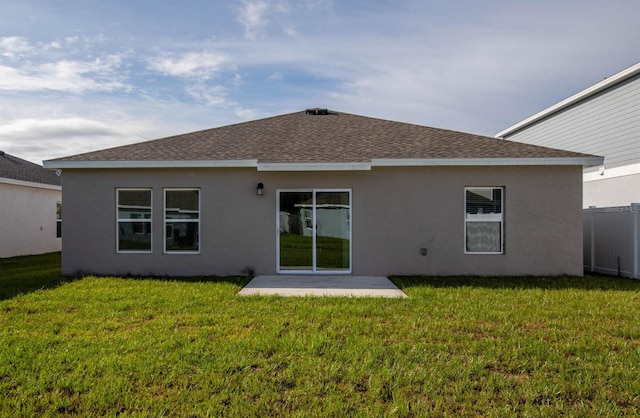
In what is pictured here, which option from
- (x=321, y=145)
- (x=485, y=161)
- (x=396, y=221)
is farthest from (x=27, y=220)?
(x=485, y=161)

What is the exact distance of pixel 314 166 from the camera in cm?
1100

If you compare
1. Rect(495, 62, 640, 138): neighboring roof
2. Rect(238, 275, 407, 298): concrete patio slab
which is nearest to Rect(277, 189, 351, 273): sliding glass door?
Rect(238, 275, 407, 298): concrete patio slab

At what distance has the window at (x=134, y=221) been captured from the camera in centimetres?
1176

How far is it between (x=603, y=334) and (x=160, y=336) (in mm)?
5981

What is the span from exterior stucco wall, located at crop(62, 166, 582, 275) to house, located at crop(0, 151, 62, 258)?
8870 millimetres

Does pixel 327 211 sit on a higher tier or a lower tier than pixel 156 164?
lower

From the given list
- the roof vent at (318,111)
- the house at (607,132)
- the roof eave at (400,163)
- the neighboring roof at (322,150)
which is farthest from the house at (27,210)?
the house at (607,132)

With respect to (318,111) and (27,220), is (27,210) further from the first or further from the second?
(318,111)

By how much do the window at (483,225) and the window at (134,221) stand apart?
8.21 metres

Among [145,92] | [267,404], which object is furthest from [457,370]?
[145,92]

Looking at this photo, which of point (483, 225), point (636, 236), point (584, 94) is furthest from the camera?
point (584, 94)

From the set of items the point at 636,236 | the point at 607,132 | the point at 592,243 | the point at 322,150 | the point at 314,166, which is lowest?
the point at 592,243

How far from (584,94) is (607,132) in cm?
203

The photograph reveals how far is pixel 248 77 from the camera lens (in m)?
14.3
